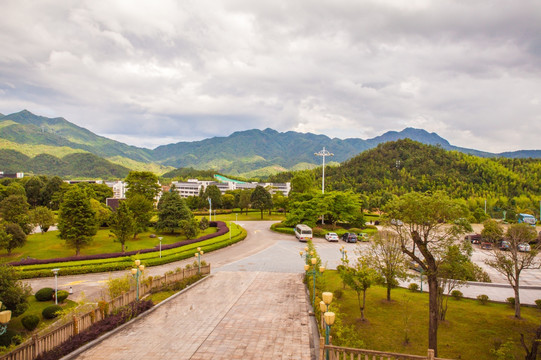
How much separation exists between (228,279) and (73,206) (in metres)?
16.7

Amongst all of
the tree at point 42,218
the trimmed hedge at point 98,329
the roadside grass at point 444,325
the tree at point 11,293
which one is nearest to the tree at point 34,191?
the tree at point 42,218

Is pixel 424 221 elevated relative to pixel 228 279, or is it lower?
elevated

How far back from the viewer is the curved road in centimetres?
1820

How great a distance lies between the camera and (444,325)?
13039 mm

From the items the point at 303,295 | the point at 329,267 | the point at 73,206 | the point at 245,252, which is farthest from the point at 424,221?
the point at 73,206

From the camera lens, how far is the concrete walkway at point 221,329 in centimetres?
989

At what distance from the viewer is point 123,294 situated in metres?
13.6

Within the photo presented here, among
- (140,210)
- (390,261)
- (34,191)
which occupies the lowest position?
(390,261)

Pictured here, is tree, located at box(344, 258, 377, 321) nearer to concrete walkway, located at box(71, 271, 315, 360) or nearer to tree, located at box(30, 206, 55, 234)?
concrete walkway, located at box(71, 271, 315, 360)

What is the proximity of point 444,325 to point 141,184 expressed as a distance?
45.0 meters

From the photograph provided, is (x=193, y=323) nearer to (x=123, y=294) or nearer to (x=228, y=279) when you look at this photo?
(x=123, y=294)

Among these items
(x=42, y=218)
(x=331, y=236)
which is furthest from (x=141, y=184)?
(x=331, y=236)

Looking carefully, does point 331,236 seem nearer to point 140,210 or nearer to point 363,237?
point 363,237

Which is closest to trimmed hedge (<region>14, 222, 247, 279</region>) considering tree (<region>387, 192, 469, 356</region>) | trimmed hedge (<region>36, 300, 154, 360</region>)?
trimmed hedge (<region>36, 300, 154, 360</region>)
